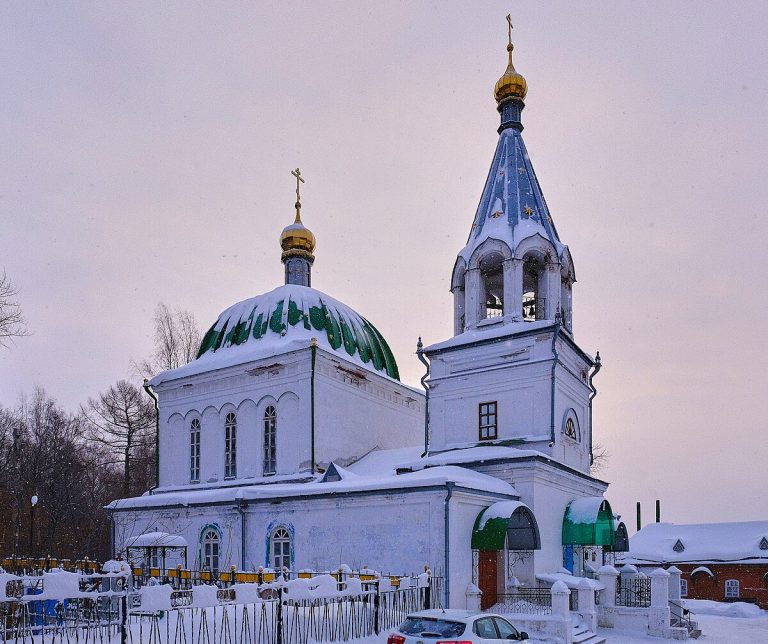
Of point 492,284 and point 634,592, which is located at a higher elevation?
point 492,284

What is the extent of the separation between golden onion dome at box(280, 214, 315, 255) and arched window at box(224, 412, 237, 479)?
794cm

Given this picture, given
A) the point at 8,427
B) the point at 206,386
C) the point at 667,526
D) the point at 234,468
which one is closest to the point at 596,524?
the point at 234,468

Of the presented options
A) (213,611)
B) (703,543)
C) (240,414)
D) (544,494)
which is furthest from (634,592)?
(703,543)

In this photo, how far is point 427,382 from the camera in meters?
22.9

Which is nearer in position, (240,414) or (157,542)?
(157,542)

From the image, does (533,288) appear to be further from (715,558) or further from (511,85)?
(715,558)

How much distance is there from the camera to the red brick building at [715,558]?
38.8 metres

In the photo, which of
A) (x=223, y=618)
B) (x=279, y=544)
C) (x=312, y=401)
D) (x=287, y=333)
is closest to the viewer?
(x=223, y=618)

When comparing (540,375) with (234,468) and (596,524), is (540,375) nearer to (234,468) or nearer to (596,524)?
(596,524)

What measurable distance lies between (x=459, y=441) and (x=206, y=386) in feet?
36.3

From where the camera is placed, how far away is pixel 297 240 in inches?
1251

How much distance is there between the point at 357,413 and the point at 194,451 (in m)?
6.65

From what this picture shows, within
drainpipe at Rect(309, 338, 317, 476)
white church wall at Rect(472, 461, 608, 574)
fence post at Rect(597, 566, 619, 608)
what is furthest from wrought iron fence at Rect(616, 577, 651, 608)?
drainpipe at Rect(309, 338, 317, 476)

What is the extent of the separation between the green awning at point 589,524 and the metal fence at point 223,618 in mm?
6103
